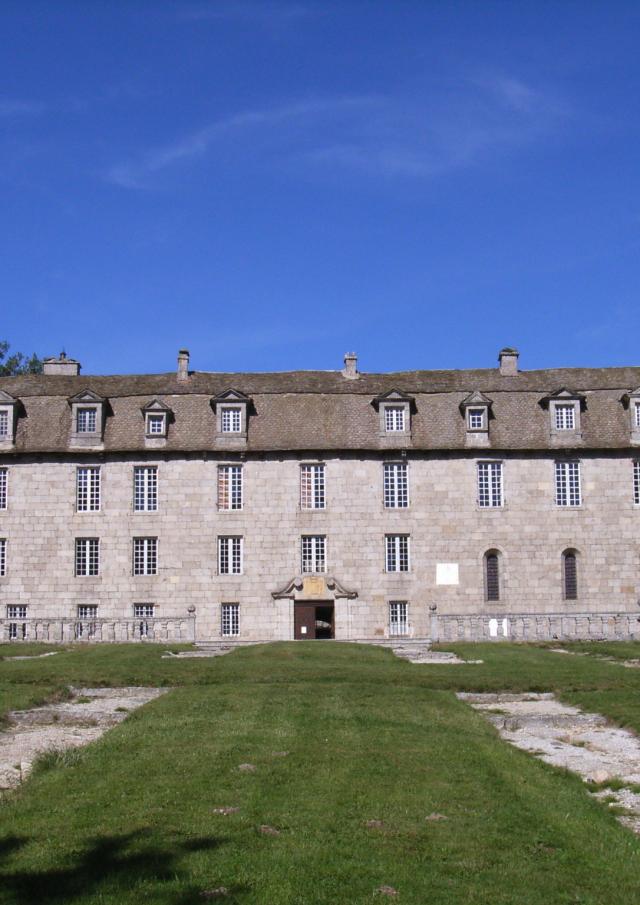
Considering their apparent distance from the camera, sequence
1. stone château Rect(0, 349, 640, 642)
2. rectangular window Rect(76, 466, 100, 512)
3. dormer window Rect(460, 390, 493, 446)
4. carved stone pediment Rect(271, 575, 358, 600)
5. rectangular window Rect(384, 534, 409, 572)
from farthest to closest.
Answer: rectangular window Rect(76, 466, 100, 512) < dormer window Rect(460, 390, 493, 446) < rectangular window Rect(384, 534, 409, 572) < stone château Rect(0, 349, 640, 642) < carved stone pediment Rect(271, 575, 358, 600)

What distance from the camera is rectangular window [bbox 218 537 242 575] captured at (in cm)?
4669

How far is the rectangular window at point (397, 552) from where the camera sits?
153ft

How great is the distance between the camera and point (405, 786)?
11.1 meters

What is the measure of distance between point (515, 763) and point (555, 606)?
34278mm

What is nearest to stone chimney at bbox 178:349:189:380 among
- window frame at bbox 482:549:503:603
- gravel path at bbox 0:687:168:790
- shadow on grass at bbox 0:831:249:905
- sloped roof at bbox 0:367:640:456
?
sloped roof at bbox 0:367:640:456

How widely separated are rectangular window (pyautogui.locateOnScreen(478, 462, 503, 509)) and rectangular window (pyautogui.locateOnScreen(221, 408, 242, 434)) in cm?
1091

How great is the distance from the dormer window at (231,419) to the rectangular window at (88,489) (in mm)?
5938

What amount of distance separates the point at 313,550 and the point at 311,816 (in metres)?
37.1

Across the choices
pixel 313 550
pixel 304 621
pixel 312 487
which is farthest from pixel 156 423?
pixel 304 621

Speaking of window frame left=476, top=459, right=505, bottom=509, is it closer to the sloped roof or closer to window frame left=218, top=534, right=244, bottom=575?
the sloped roof

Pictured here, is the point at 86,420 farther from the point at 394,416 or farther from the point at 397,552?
the point at 397,552

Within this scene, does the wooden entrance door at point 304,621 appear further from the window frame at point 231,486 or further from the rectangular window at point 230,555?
the window frame at point 231,486

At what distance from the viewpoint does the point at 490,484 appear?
154 ft

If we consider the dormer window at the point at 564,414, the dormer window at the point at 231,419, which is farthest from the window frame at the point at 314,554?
the dormer window at the point at 564,414
